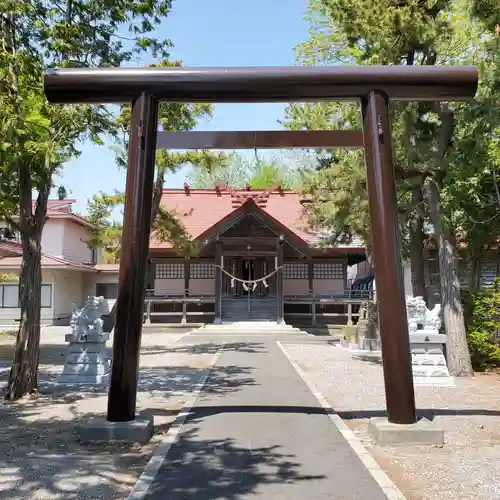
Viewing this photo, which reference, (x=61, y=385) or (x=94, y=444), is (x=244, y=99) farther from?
(x=61, y=385)

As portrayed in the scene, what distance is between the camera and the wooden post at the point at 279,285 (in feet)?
77.4

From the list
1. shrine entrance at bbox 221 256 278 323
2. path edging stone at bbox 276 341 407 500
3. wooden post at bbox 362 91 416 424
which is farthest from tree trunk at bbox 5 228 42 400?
shrine entrance at bbox 221 256 278 323

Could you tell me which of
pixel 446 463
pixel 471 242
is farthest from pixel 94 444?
pixel 471 242

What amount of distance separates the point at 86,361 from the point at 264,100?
6456 millimetres

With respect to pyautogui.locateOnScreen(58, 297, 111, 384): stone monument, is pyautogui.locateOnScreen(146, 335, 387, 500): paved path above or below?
below

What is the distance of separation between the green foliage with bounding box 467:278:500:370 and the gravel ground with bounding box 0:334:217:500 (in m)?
5.77

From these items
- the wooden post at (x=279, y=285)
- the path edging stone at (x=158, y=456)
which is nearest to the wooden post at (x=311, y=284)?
the wooden post at (x=279, y=285)

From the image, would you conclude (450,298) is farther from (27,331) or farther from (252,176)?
(252,176)

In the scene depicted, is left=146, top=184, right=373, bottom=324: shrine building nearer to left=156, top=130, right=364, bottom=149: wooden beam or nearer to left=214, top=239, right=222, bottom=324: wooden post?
left=214, top=239, right=222, bottom=324: wooden post

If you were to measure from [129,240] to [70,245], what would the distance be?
25070 mm

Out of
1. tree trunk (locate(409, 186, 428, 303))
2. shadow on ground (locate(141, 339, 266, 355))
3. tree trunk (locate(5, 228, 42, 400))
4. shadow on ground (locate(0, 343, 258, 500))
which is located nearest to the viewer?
shadow on ground (locate(0, 343, 258, 500))

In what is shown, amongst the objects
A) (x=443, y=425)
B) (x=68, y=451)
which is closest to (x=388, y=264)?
(x=443, y=425)

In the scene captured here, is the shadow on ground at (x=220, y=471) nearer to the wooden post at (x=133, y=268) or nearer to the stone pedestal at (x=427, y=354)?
the wooden post at (x=133, y=268)

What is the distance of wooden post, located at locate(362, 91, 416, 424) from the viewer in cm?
577
